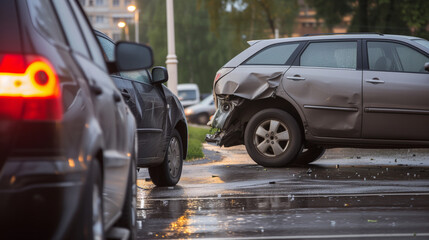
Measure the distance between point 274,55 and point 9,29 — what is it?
31.3 ft

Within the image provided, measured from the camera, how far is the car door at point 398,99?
12.3 meters

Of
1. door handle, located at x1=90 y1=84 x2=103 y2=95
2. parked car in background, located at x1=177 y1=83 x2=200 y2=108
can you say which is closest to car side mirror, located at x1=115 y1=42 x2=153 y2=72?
door handle, located at x1=90 y1=84 x2=103 y2=95

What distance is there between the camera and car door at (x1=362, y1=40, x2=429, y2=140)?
40.2 ft

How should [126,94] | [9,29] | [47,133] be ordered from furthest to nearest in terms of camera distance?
[126,94]
[9,29]
[47,133]

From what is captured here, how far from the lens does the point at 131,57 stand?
541cm

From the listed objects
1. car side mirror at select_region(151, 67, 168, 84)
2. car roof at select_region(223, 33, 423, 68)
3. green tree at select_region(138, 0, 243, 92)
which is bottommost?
green tree at select_region(138, 0, 243, 92)

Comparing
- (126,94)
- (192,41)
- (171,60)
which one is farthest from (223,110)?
(192,41)

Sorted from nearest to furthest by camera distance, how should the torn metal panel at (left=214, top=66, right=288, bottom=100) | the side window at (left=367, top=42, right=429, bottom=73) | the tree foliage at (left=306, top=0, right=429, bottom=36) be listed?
the side window at (left=367, top=42, right=429, bottom=73)
the torn metal panel at (left=214, top=66, right=288, bottom=100)
the tree foliage at (left=306, top=0, right=429, bottom=36)

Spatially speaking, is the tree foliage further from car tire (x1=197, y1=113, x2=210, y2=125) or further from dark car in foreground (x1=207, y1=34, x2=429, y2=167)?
dark car in foreground (x1=207, y1=34, x2=429, y2=167)

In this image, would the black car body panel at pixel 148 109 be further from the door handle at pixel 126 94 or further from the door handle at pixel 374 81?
the door handle at pixel 374 81

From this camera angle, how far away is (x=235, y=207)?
28.0 feet

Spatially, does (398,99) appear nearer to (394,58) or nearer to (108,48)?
(394,58)

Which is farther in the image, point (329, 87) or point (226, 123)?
point (226, 123)

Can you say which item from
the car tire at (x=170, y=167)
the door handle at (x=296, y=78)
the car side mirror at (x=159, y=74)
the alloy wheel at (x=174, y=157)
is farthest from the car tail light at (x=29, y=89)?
the door handle at (x=296, y=78)
